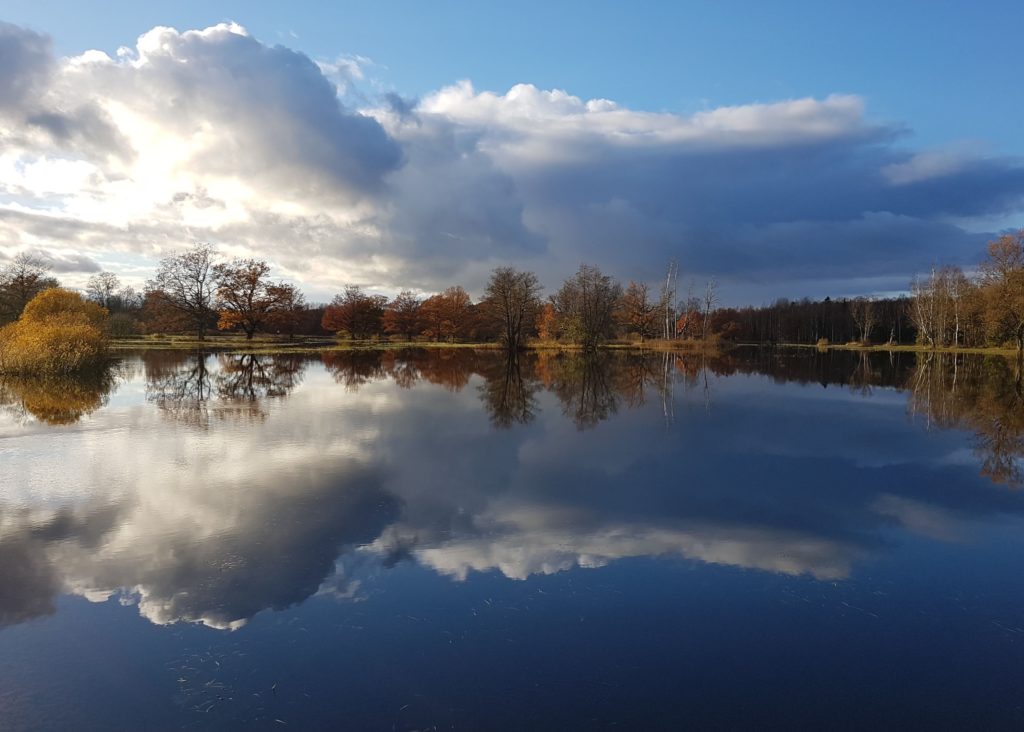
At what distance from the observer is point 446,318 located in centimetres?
7575

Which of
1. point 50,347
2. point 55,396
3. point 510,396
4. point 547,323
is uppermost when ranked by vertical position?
point 547,323

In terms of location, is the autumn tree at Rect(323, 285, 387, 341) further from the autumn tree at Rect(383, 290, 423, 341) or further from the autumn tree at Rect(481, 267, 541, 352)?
the autumn tree at Rect(481, 267, 541, 352)

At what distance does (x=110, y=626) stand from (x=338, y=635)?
189cm

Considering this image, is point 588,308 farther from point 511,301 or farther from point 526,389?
point 526,389

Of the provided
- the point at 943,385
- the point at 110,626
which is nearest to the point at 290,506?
the point at 110,626

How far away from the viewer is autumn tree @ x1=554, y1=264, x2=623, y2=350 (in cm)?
5303

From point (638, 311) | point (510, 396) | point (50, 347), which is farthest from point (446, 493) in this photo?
point (638, 311)

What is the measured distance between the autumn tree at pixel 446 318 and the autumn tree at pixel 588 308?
1696cm

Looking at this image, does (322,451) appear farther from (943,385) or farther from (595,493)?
(943,385)

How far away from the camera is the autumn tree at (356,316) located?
255ft

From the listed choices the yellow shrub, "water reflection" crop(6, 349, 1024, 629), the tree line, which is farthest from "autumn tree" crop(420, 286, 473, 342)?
"water reflection" crop(6, 349, 1024, 629)

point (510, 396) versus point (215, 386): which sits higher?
point (215, 386)

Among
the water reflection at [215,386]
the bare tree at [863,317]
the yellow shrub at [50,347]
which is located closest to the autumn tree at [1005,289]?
the bare tree at [863,317]

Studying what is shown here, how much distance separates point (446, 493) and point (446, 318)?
6812 centimetres
